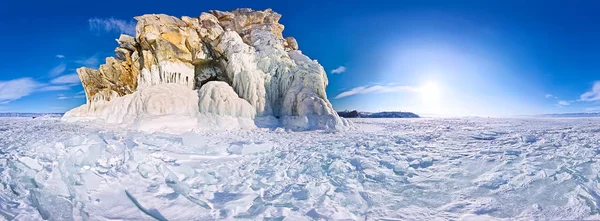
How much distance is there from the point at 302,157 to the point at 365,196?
2368mm

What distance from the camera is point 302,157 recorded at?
598 cm

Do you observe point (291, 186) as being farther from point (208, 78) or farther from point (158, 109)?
point (208, 78)

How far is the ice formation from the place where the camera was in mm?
13359

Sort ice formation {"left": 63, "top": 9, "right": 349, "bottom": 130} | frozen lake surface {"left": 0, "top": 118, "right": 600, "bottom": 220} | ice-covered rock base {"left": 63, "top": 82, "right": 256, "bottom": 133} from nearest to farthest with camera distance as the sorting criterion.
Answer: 1. frozen lake surface {"left": 0, "top": 118, "right": 600, "bottom": 220}
2. ice-covered rock base {"left": 63, "top": 82, "right": 256, "bottom": 133}
3. ice formation {"left": 63, "top": 9, "right": 349, "bottom": 130}

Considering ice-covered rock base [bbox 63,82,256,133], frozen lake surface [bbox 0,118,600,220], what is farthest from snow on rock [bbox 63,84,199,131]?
frozen lake surface [bbox 0,118,600,220]

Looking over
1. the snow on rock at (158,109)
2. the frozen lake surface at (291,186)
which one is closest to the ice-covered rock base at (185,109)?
the snow on rock at (158,109)

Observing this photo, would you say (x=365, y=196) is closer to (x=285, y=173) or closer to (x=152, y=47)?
(x=285, y=173)

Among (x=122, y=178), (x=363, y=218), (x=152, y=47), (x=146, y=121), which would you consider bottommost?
(x=363, y=218)

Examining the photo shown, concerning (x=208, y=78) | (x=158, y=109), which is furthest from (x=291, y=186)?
(x=208, y=78)

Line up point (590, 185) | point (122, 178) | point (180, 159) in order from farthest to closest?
point (180, 159)
point (122, 178)
point (590, 185)

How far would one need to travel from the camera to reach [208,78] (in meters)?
18.6

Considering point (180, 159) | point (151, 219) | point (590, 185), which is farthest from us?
point (180, 159)

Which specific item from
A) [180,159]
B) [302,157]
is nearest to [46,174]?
[180,159]

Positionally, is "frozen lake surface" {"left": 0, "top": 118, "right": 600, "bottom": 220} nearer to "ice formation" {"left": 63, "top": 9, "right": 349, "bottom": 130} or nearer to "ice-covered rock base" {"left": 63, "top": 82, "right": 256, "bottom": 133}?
"ice-covered rock base" {"left": 63, "top": 82, "right": 256, "bottom": 133}
